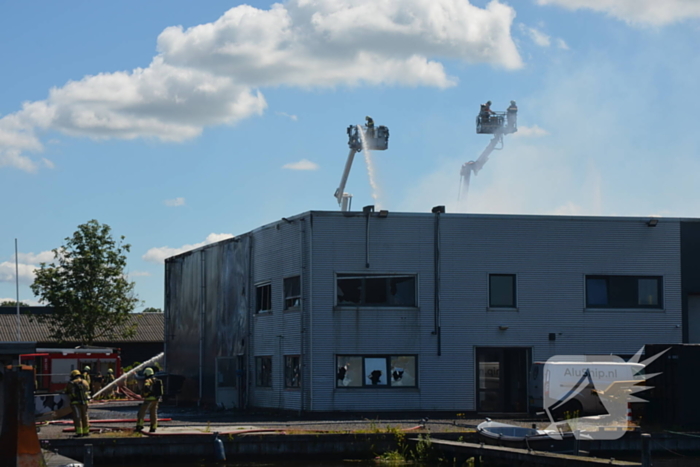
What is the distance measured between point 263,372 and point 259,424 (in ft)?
23.4

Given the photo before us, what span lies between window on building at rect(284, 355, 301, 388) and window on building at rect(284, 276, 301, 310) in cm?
170

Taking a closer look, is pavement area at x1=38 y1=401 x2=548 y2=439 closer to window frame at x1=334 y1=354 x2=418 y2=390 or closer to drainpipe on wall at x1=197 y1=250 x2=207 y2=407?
window frame at x1=334 y1=354 x2=418 y2=390

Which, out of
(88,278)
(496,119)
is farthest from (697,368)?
(88,278)

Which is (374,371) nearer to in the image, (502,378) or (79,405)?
(502,378)

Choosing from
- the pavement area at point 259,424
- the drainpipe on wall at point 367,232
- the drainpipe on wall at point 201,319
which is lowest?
the pavement area at point 259,424

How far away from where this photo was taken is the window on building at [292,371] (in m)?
32.9

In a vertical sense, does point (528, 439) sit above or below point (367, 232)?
below

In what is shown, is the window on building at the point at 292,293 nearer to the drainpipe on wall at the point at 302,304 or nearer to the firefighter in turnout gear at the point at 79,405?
the drainpipe on wall at the point at 302,304

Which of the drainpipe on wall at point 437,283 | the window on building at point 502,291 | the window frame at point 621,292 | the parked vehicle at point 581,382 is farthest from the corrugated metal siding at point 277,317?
the window frame at point 621,292

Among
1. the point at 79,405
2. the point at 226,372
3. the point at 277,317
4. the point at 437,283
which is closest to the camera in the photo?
the point at 79,405

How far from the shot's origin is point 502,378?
3397 centimetres

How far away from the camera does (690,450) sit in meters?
25.9

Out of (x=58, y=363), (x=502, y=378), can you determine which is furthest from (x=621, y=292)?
(x=58, y=363)

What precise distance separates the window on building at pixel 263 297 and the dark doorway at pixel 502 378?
7.63 m
